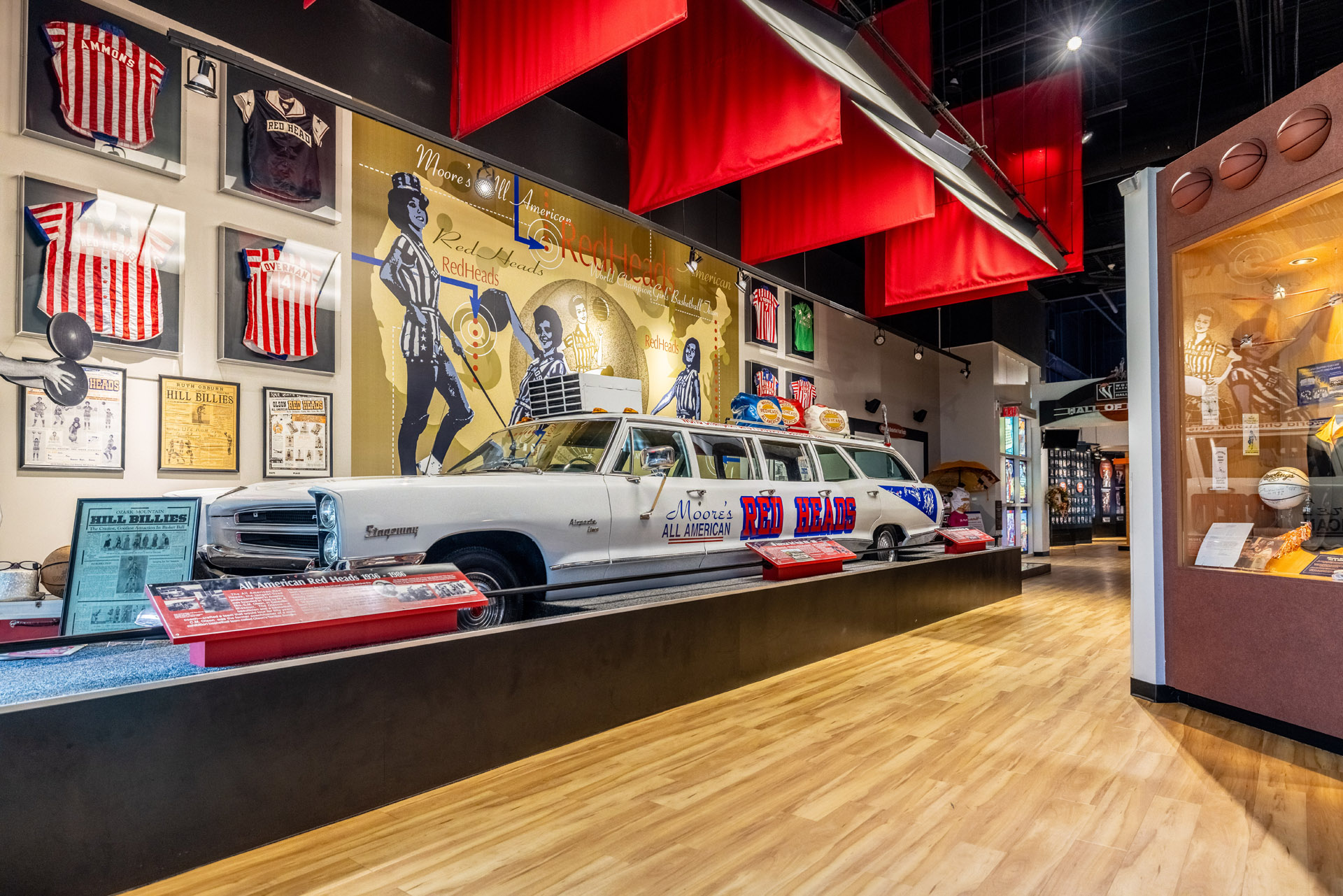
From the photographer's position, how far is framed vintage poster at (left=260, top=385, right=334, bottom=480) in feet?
15.1

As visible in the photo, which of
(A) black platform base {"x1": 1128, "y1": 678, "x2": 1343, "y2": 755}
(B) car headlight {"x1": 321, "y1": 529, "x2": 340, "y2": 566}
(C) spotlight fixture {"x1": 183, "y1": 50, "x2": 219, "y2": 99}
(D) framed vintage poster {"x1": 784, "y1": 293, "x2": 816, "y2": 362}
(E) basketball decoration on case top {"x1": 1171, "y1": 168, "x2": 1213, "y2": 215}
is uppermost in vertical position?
(C) spotlight fixture {"x1": 183, "y1": 50, "x2": 219, "y2": 99}

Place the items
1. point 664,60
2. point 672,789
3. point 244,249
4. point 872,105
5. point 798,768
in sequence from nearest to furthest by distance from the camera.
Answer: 1. point 672,789
2. point 798,768
3. point 244,249
4. point 872,105
5. point 664,60

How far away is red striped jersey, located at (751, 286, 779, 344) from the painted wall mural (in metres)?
1.84

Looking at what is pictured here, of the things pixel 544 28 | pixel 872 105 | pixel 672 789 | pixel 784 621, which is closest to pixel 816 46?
pixel 872 105

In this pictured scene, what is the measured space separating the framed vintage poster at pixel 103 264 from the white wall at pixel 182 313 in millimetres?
46

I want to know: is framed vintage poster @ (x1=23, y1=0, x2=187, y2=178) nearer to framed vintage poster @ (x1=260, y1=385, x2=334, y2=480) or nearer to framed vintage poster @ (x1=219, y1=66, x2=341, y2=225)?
framed vintage poster @ (x1=219, y1=66, x2=341, y2=225)

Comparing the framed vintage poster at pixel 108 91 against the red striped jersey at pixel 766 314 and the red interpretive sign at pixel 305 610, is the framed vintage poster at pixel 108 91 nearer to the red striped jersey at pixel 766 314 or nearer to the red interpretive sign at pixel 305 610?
the red interpretive sign at pixel 305 610

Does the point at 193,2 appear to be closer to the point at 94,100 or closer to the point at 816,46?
the point at 94,100

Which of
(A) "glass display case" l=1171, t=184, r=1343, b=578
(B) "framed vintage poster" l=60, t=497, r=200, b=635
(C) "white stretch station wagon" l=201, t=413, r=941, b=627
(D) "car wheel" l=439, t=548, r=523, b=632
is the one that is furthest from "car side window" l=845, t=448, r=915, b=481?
(B) "framed vintage poster" l=60, t=497, r=200, b=635

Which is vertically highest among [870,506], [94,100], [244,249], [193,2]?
[193,2]

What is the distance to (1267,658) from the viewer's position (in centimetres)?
319

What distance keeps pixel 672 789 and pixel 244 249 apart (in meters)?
4.12

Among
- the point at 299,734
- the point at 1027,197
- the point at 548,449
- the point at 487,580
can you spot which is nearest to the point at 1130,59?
the point at 1027,197

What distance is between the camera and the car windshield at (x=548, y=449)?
162 inches
